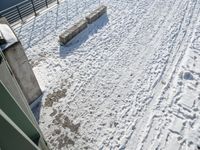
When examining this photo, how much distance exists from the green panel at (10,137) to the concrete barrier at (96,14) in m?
9.94

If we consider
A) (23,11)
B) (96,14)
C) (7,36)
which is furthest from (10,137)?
(23,11)

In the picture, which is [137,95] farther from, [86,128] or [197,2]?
[197,2]

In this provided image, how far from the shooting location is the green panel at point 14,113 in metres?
2.56

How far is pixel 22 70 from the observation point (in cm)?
660

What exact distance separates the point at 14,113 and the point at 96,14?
32.3 ft

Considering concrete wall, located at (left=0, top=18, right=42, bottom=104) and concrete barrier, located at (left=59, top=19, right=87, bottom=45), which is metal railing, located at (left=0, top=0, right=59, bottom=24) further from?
concrete wall, located at (left=0, top=18, right=42, bottom=104)

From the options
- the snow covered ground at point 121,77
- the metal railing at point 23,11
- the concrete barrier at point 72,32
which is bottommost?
the snow covered ground at point 121,77

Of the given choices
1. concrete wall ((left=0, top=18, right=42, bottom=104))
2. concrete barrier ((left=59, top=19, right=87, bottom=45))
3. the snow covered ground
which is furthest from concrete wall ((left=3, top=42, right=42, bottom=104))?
concrete barrier ((left=59, top=19, right=87, bottom=45))

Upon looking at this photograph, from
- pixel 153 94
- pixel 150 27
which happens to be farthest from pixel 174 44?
pixel 153 94

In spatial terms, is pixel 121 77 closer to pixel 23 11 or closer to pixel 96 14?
pixel 96 14

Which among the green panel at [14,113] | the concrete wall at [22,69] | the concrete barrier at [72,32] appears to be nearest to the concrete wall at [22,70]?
the concrete wall at [22,69]

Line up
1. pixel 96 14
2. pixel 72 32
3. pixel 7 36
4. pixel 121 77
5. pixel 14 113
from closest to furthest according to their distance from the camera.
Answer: pixel 14 113 → pixel 7 36 → pixel 121 77 → pixel 72 32 → pixel 96 14

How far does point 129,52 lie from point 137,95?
2.65m

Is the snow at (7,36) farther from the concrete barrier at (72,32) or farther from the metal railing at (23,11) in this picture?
the metal railing at (23,11)
